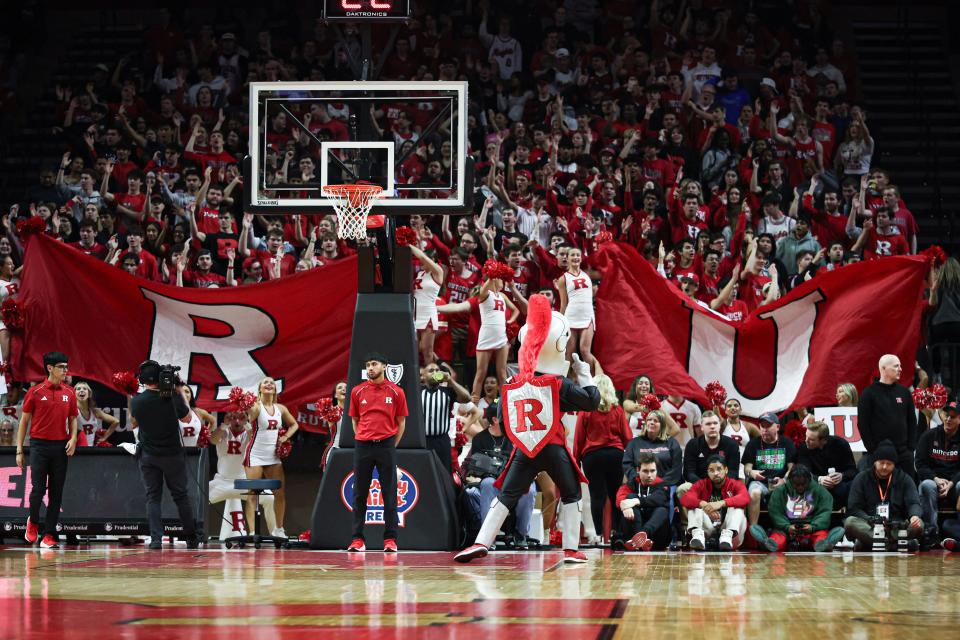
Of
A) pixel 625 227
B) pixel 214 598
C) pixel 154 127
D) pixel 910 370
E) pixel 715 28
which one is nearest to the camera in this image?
pixel 214 598

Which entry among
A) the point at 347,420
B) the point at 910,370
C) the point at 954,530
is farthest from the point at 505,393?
the point at 910,370

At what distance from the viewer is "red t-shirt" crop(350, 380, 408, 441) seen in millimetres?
12695

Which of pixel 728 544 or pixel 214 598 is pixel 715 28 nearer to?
pixel 728 544

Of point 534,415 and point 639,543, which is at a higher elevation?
point 534,415

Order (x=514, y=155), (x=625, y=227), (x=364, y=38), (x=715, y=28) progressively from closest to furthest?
1. (x=364, y=38)
2. (x=625, y=227)
3. (x=514, y=155)
4. (x=715, y=28)

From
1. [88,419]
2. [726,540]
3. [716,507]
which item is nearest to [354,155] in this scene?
[88,419]

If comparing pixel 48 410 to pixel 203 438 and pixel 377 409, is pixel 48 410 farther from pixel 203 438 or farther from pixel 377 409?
pixel 377 409

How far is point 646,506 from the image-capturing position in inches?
562

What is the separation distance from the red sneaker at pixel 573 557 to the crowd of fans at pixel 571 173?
8.30 feet

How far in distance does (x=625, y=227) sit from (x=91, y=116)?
9391 mm

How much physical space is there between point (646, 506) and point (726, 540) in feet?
2.92

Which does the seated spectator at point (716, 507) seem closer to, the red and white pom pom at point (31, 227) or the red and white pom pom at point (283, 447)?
the red and white pom pom at point (283, 447)

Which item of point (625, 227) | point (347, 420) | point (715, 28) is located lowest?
point (347, 420)

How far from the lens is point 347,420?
45.1 feet
